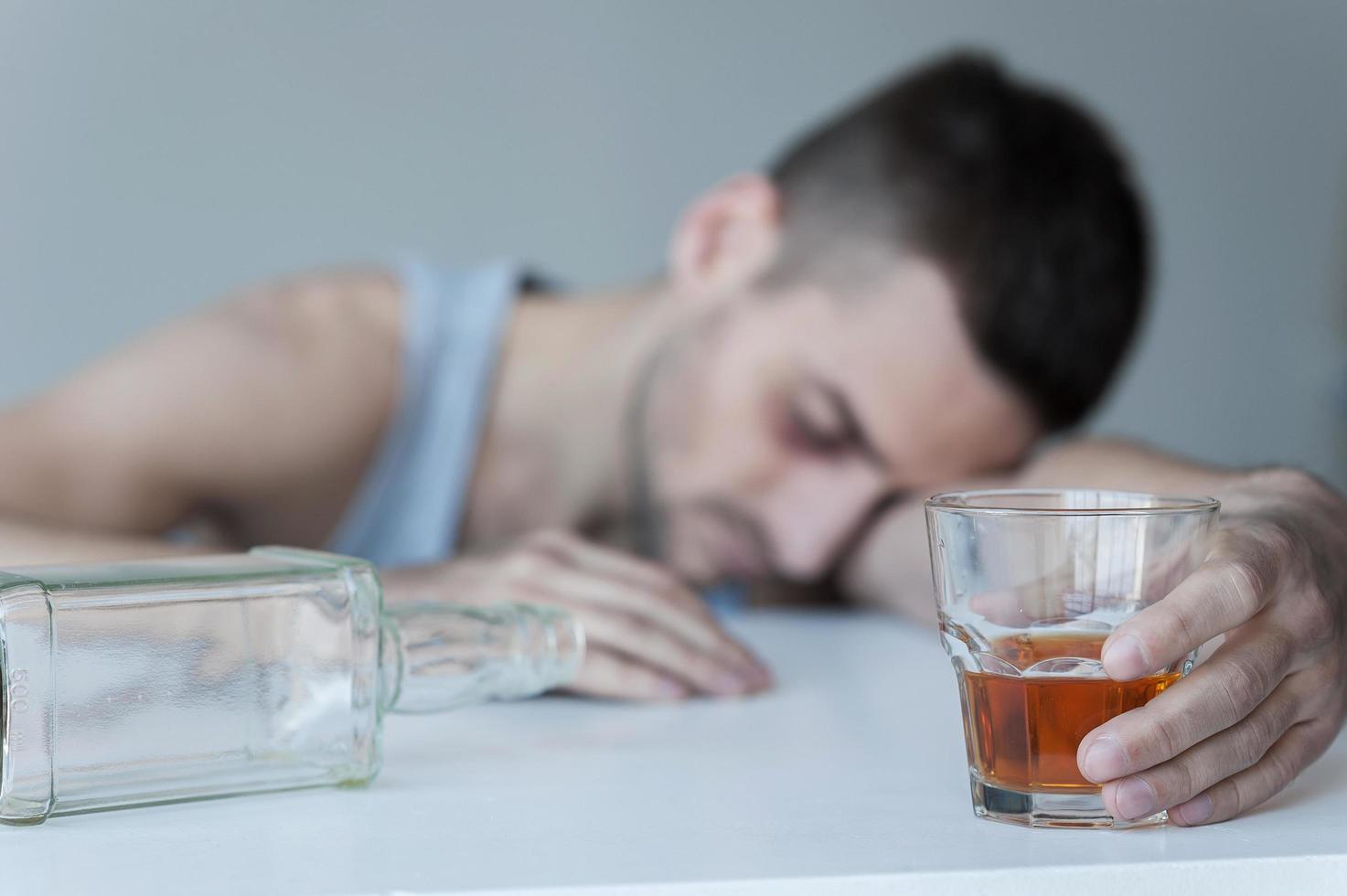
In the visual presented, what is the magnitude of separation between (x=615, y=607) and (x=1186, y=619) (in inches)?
16.1

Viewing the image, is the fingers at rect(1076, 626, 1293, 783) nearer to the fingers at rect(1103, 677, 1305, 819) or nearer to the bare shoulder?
the fingers at rect(1103, 677, 1305, 819)

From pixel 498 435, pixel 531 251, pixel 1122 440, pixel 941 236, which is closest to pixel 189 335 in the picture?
pixel 498 435

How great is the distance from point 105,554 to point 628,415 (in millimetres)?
717

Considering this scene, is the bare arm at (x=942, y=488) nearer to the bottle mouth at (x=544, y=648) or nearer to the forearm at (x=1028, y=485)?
the forearm at (x=1028, y=485)

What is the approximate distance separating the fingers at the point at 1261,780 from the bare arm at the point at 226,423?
936 mm

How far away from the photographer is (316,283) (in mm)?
1475

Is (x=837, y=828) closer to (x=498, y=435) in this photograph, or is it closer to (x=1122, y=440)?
(x=1122, y=440)

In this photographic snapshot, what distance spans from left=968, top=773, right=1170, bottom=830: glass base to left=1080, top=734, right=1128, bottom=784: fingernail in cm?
2

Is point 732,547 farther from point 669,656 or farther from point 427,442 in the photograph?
point 669,656

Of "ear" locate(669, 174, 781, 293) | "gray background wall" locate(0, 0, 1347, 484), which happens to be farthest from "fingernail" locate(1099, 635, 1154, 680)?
"gray background wall" locate(0, 0, 1347, 484)

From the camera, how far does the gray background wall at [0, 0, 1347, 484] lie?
2482 mm

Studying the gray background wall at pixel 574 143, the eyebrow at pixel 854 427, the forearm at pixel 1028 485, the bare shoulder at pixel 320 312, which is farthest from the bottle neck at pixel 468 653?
the gray background wall at pixel 574 143

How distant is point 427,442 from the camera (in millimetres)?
1499

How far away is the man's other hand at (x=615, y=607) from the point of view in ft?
2.49
